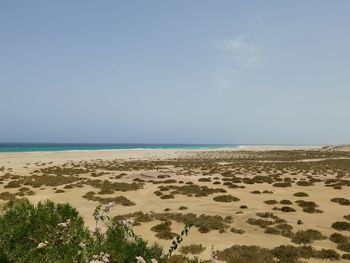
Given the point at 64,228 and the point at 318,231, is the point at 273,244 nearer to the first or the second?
the point at 318,231

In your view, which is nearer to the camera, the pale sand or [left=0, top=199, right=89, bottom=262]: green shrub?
[left=0, top=199, right=89, bottom=262]: green shrub

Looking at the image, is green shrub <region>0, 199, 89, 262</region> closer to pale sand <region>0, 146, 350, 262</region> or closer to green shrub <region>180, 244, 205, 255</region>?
green shrub <region>180, 244, 205, 255</region>

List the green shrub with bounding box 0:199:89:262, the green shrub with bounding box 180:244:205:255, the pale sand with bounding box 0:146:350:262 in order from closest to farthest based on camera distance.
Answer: the green shrub with bounding box 0:199:89:262 → the green shrub with bounding box 180:244:205:255 → the pale sand with bounding box 0:146:350:262

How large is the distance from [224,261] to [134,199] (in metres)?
15.8

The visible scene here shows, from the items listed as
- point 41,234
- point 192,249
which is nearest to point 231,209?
point 192,249

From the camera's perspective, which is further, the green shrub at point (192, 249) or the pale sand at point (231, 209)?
the pale sand at point (231, 209)

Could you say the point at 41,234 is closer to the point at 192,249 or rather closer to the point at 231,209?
the point at 192,249

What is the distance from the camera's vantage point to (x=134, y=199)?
92.6 feet

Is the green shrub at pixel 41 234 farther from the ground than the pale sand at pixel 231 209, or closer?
farther from the ground

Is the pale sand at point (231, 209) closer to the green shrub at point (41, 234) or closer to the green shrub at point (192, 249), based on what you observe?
the green shrub at point (192, 249)

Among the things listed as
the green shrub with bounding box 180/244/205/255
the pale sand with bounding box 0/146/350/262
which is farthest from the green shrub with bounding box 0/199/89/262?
the pale sand with bounding box 0/146/350/262

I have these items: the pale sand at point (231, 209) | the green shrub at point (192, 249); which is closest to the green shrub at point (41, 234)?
the green shrub at point (192, 249)

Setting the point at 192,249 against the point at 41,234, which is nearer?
the point at 41,234

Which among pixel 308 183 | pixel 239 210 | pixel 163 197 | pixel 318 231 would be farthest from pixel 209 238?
pixel 308 183
